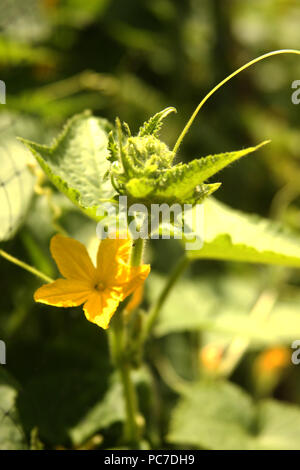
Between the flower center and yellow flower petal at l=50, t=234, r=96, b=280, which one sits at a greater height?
yellow flower petal at l=50, t=234, r=96, b=280

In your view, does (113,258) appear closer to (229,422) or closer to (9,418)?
(9,418)

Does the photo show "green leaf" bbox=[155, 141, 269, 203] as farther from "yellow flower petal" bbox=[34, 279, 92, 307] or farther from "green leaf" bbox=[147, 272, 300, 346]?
"green leaf" bbox=[147, 272, 300, 346]

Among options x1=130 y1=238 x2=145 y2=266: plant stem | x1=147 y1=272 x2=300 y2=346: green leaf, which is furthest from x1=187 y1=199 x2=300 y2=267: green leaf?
x1=147 y1=272 x2=300 y2=346: green leaf

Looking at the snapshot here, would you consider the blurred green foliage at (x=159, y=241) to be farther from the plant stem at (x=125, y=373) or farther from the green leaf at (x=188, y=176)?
the green leaf at (x=188, y=176)

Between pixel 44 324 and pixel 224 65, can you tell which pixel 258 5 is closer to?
pixel 224 65

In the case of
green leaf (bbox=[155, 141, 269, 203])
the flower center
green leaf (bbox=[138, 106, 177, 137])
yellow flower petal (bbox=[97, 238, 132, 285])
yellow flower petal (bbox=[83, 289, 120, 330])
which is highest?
green leaf (bbox=[138, 106, 177, 137])

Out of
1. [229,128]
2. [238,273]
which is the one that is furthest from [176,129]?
[238,273]

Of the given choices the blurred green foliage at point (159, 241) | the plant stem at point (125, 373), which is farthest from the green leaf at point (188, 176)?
the blurred green foliage at point (159, 241)
